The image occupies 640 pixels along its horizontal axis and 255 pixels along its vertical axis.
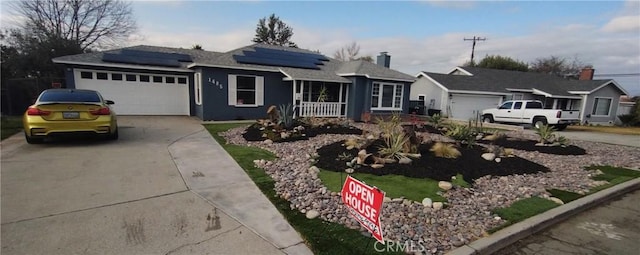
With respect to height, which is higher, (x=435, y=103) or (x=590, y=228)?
(x=435, y=103)

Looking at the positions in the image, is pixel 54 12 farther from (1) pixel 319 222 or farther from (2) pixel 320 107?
(1) pixel 319 222

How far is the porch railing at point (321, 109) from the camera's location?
14.5 meters

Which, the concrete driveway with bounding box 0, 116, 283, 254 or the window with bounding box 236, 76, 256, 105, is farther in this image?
the window with bounding box 236, 76, 256, 105

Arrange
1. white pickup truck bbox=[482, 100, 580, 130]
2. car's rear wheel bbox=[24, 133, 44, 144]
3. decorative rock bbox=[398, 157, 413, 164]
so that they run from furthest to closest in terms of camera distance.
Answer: white pickup truck bbox=[482, 100, 580, 130] → car's rear wheel bbox=[24, 133, 44, 144] → decorative rock bbox=[398, 157, 413, 164]

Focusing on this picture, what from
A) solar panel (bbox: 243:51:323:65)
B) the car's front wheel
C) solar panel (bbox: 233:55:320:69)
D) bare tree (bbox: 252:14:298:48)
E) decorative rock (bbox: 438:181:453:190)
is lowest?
decorative rock (bbox: 438:181:453:190)

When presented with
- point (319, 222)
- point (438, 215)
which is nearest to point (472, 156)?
point (438, 215)

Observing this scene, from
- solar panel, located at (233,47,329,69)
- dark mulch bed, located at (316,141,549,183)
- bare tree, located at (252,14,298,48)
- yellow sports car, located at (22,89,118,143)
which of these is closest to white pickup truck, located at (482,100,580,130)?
dark mulch bed, located at (316,141,549,183)

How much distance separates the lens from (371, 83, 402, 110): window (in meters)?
15.9

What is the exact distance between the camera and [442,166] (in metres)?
5.48

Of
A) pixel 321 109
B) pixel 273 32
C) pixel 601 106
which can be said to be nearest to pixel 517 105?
pixel 321 109

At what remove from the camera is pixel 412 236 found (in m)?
3.16

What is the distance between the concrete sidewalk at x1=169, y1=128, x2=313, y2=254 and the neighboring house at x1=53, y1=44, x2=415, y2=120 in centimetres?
676

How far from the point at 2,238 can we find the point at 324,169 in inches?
164

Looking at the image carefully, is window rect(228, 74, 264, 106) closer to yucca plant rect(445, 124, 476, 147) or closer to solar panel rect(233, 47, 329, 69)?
solar panel rect(233, 47, 329, 69)
